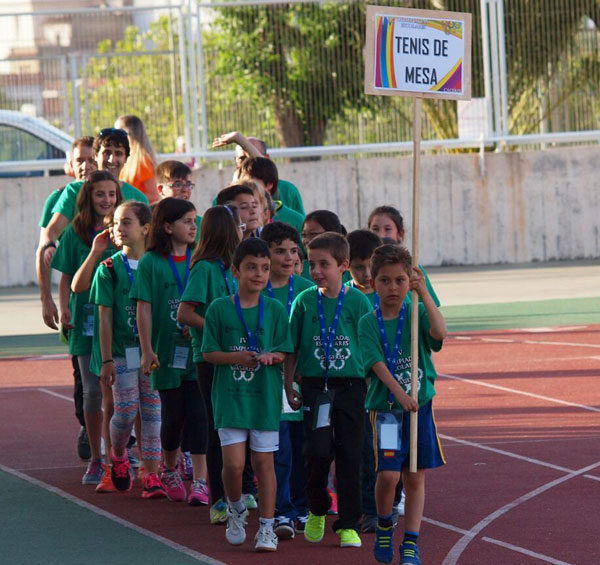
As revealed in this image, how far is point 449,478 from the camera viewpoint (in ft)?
27.8

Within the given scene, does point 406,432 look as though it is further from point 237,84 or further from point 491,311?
point 237,84

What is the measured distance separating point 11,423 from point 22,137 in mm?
12828

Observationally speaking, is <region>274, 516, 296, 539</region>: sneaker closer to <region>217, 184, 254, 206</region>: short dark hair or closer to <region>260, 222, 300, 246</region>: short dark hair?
<region>260, 222, 300, 246</region>: short dark hair

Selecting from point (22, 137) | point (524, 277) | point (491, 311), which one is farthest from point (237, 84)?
point (491, 311)

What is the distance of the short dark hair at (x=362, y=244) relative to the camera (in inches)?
300

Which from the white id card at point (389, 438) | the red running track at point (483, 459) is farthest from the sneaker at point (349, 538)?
the white id card at point (389, 438)

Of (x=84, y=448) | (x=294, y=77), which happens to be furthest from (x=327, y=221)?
(x=294, y=77)

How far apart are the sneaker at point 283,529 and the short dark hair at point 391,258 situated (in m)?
1.41

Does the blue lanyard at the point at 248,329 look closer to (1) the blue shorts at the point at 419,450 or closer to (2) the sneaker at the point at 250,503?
(1) the blue shorts at the point at 419,450

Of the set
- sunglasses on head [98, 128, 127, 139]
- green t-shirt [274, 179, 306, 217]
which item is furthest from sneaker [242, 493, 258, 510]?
sunglasses on head [98, 128, 127, 139]

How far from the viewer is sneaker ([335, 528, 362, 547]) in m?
6.89

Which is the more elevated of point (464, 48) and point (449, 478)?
point (464, 48)

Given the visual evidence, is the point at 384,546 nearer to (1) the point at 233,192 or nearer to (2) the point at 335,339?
(2) the point at 335,339

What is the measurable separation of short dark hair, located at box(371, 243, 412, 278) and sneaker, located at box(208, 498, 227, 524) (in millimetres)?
1669
